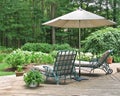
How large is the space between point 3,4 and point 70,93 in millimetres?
15830

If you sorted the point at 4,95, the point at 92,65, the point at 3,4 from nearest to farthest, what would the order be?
the point at 4,95 → the point at 92,65 → the point at 3,4

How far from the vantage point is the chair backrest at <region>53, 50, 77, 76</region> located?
6.69 metres

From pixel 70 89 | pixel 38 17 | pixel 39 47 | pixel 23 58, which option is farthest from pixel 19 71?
pixel 38 17

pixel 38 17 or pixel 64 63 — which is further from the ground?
pixel 38 17

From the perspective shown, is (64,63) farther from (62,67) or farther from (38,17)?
(38,17)

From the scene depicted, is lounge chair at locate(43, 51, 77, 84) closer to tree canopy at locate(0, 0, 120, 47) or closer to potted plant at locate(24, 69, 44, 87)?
potted plant at locate(24, 69, 44, 87)

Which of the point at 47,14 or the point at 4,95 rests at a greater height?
the point at 47,14

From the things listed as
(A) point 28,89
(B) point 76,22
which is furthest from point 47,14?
(A) point 28,89

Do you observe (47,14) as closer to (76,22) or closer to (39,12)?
(39,12)

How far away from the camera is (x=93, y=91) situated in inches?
230

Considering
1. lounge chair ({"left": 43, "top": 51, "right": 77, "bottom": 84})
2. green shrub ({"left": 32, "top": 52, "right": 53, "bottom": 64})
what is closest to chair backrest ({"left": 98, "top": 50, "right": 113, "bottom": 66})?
lounge chair ({"left": 43, "top": 51, "right": 77, "bottom": 84})

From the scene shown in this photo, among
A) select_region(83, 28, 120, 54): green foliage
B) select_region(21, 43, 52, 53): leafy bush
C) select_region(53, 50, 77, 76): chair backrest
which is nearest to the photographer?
select_region(53, 50, 77, 76): chair backrest

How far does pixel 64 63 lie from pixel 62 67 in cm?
10

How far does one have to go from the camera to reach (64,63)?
6.81m
